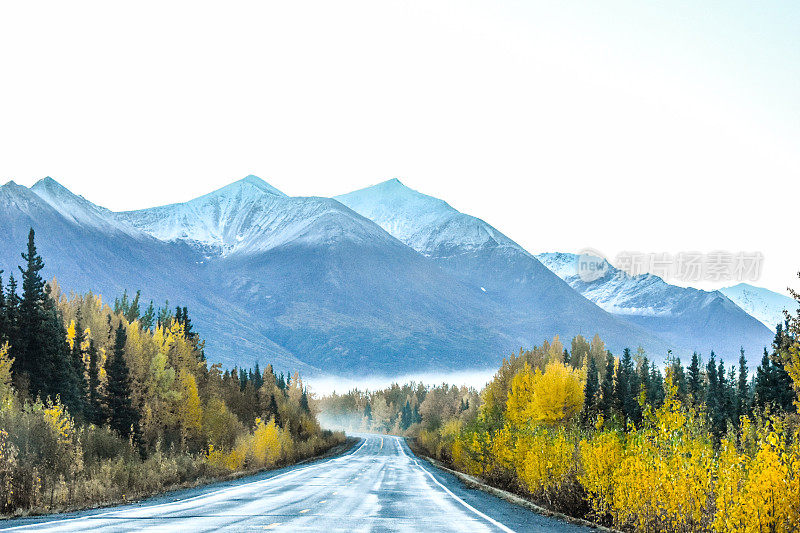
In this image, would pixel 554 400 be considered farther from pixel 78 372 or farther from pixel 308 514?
pixel 308 514

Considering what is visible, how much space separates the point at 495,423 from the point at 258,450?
2371 centimetres

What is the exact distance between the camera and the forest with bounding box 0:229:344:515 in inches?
997

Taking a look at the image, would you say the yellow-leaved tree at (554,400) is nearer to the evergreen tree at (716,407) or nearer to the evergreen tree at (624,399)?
the evergreen tree at (624,399)

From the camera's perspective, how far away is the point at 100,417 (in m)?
54.3

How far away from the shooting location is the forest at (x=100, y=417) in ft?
83.1

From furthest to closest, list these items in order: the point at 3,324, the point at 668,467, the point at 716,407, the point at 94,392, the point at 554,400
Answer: the point at 716,407 < the point at 554,400 < the point at 94,392 < the point at 3,324 < the point at 668,467

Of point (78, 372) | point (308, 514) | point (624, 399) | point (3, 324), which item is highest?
point (3, 324)

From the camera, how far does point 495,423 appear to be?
1658 inches

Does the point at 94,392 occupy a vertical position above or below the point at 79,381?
below

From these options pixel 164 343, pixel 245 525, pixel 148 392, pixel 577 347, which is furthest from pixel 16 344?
pixel 577 347

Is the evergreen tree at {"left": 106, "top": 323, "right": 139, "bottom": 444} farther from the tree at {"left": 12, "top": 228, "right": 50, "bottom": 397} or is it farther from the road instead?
the road

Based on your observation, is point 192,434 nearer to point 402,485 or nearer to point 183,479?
point 183,479

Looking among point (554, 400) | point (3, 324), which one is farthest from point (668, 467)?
point (554, 400)

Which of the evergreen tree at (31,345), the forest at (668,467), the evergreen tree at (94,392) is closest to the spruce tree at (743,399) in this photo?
the forest at (668,467)
